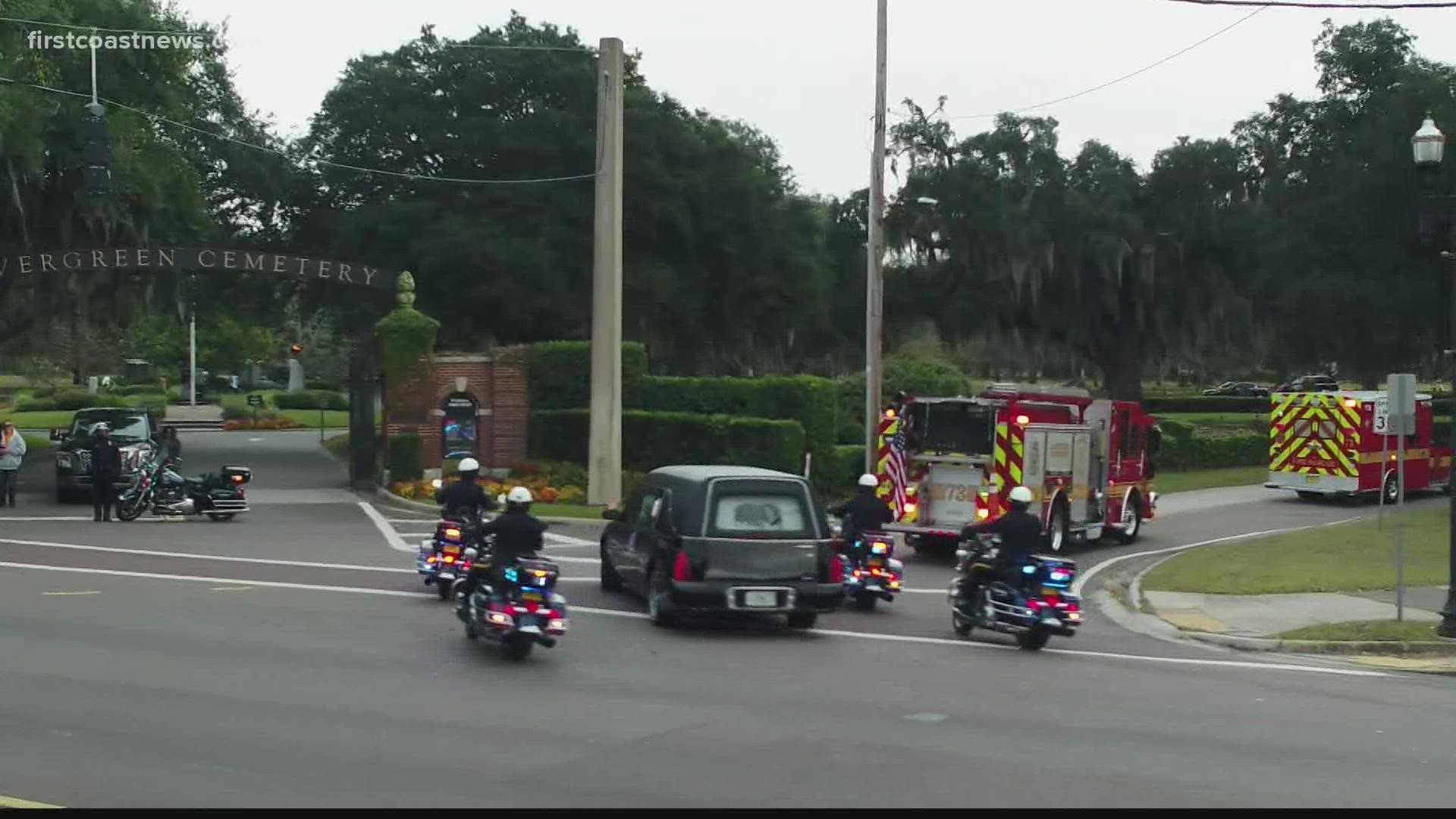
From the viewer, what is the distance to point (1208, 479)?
1777 inches

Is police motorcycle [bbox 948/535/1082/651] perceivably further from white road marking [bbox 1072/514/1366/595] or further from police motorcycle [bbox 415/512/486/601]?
white road marking [bbox 1072/514/1366/595]

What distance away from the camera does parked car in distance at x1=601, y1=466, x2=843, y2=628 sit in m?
15.4

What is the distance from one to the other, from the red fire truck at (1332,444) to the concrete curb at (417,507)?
696 inches

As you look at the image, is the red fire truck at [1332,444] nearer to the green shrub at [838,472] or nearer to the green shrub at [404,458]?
the green shrub at [838,472]

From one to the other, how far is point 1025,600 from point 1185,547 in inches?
533

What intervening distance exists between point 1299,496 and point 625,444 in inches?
657

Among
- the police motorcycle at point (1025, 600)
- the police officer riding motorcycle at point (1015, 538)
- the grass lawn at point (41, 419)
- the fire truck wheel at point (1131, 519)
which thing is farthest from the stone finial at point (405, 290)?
the grass lawn at point (41, 419)

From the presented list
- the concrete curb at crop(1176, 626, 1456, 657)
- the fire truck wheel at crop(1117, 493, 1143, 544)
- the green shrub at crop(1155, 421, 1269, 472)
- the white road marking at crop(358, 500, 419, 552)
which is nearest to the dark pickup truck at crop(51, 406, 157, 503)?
the white road marking at crop(358, 500, 419, 552)

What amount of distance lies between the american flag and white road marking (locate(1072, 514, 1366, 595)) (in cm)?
294

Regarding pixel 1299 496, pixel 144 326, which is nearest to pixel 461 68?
pixel 1299 496

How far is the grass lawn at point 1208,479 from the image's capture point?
42750mm

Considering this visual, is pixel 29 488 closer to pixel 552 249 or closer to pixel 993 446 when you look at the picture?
pixel 552 249

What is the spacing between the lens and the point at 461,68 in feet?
160

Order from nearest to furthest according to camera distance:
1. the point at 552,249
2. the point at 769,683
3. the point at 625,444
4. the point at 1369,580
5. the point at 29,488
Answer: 1. the point at 769,683
2. the point at 1369,580
3. the point at 29,488
4. the point at 625,444
5. the point at 552,249
